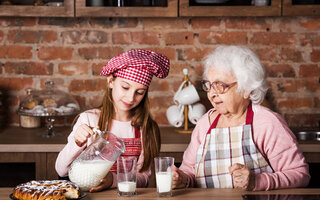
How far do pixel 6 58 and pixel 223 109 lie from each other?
1.71 m

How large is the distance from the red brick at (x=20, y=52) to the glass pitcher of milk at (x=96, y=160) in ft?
5.46

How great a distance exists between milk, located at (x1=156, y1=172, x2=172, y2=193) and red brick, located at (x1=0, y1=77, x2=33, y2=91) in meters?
1.79

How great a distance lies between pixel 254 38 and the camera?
3070 millimetres

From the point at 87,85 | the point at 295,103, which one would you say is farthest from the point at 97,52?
the point at 295,103

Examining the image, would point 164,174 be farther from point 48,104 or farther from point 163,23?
point 163,23

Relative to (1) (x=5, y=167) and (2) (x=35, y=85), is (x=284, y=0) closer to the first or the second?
(2) (x=35, y=85)

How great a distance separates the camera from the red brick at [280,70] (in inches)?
121

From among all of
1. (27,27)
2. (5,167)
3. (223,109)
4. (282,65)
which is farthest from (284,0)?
(5,167)

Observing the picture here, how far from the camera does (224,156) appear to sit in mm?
1921

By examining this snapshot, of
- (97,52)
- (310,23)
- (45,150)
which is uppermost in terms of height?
(310,23)

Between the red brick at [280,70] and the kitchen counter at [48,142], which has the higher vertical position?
the red brick at [280,70]

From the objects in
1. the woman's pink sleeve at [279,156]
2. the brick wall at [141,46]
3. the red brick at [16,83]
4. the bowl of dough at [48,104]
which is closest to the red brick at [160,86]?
the brick wall at [141,46]

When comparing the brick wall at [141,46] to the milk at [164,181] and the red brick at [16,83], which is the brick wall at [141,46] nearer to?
the red brick at [16,83]

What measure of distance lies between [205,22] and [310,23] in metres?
0.70
